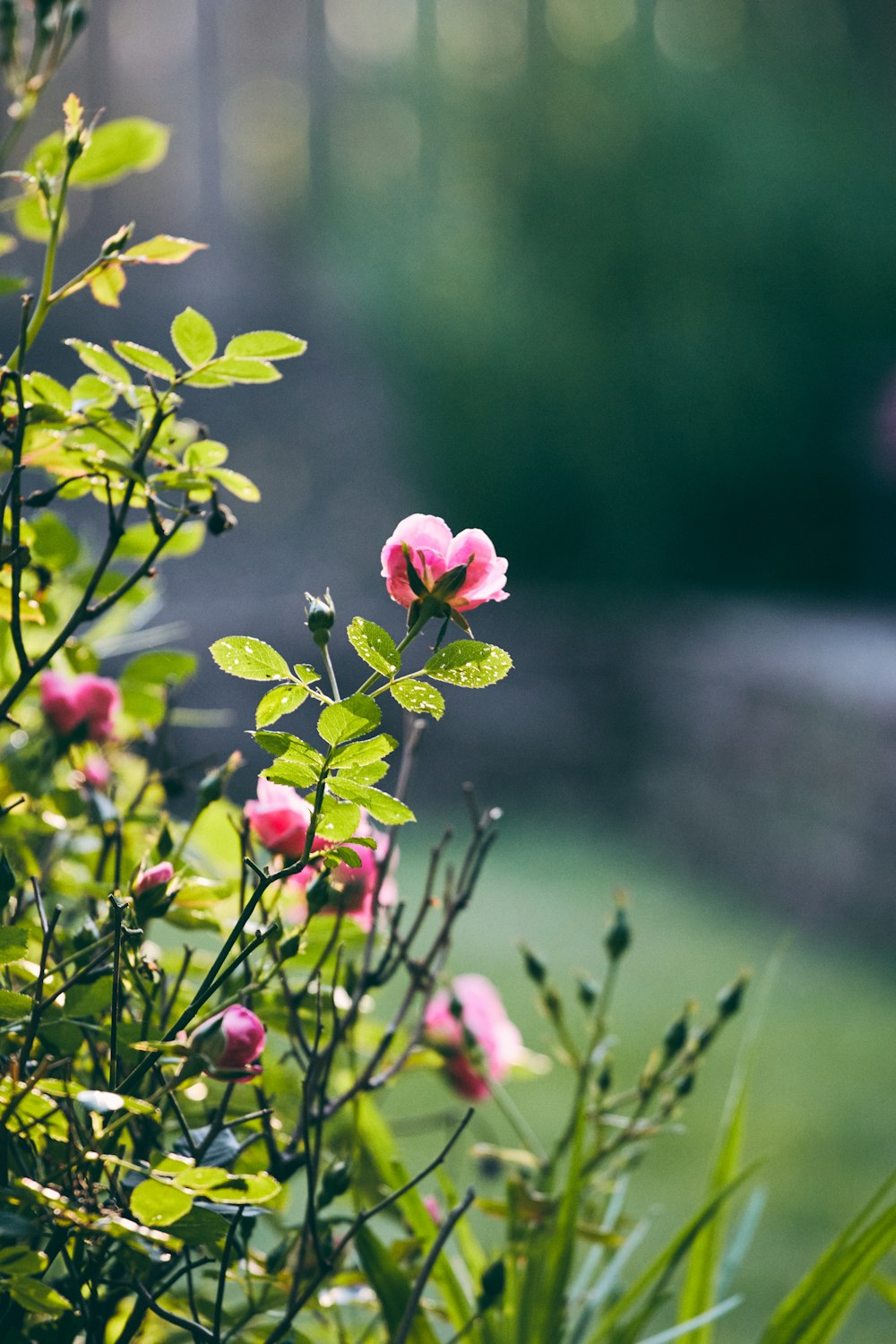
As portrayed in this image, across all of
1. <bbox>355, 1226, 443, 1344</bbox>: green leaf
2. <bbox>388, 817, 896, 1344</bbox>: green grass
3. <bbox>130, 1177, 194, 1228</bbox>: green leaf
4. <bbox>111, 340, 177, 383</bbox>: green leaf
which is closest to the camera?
<bbox>130, 1177, 194, 1228</bbox>: green leaf

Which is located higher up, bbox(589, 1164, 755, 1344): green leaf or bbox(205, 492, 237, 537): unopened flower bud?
bbox(205, 492, 237, 537): unopened flower bud

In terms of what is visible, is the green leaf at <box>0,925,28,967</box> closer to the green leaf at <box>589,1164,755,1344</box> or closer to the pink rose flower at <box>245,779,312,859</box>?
the pink rose flower at <box>245,779,312,859</box>

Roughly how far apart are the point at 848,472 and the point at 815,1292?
13.8 feet

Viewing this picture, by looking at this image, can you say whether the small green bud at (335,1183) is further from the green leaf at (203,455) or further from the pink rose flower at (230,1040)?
the green leaf at (203,455)

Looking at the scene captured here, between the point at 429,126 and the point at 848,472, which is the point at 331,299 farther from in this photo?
the point at 848,472

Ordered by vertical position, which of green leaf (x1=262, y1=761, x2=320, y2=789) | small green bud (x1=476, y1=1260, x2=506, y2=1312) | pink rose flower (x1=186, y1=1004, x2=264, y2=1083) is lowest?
small green bud (x1=476, y1=1260, x2=506, y2=1312)

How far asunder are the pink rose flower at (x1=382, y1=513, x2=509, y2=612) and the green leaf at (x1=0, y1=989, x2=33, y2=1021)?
0.19 meters

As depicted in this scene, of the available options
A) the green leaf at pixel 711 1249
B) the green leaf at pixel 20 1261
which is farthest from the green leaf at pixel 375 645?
the green leaf at pixel 711 1249

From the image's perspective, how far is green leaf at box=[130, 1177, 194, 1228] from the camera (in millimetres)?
437

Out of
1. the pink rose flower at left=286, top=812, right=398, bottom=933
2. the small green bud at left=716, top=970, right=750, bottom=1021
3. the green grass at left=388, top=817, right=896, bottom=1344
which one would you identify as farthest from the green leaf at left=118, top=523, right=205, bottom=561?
the green grass at left=388, top=817, right=896, bottom=1344

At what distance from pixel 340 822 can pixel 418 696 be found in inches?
2.1

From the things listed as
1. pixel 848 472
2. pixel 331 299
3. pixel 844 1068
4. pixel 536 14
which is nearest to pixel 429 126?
pixel 536 14

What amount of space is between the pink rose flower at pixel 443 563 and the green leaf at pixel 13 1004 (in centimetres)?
19

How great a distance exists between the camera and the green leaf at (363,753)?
1.60 ft
